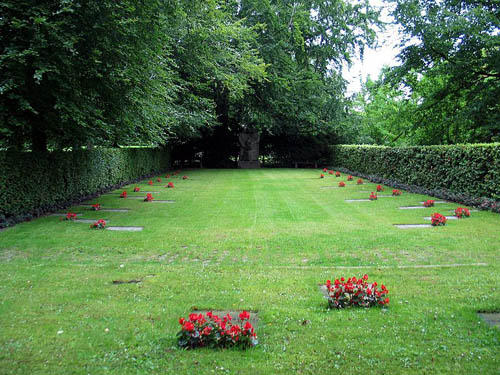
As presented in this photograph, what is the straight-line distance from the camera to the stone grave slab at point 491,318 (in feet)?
11.2

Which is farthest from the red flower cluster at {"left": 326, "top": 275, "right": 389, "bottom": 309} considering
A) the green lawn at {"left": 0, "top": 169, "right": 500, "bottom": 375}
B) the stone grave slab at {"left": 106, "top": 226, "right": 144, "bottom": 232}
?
the stone grave slab at {"left": 106, "top": 226, "right": 144, "bottom": 232}

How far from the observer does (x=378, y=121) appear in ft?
111

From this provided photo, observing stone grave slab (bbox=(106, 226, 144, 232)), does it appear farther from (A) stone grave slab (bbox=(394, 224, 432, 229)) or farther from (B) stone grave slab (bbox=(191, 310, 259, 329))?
(A) stone grave slab (bbox=(394, 224, 432, 229))

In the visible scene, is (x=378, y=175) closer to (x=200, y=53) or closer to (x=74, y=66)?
(x=200, y=53)

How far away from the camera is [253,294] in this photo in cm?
417

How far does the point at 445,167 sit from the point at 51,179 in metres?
10.9

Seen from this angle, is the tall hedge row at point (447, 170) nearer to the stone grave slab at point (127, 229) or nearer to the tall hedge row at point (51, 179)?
the stone grave slab at point (127, 229)

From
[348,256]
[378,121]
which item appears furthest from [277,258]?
[378,121]

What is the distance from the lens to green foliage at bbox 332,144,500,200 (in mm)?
9727

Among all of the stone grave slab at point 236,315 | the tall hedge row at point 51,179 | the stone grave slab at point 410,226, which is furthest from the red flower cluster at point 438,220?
the tall hedge row at point 51,179

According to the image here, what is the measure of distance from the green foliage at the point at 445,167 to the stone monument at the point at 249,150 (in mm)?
11048

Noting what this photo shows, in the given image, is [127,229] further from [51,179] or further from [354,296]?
[354,296]

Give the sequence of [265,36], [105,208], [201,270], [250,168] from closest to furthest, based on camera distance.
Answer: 1. [201,270]
2. [105,208]
3. [265,36]
4. [250,168]

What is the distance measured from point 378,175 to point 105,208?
11.9 m
